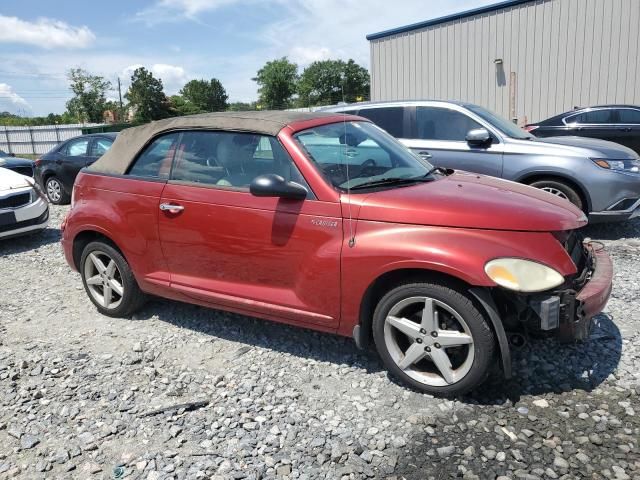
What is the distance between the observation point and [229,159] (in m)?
3.79

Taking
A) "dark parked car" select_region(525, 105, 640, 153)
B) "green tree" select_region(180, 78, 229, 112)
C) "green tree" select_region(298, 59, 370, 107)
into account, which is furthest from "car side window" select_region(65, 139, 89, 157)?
"green tree" select_region(298, 59, 370, 107)

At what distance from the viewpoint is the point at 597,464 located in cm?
255

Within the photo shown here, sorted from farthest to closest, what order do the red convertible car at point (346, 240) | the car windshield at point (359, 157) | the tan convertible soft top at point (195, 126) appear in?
the tan convertible soft top at point (195, 126)
the car windshield at point (359, 157)
the red convertible car at point (346, 240)

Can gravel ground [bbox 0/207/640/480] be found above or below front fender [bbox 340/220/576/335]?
below

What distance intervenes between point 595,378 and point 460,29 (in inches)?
613

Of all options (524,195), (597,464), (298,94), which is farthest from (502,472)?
(298,94)

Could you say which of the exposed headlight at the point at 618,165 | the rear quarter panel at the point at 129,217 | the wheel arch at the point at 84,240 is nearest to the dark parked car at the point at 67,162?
the wheel arch at the point at 84,240

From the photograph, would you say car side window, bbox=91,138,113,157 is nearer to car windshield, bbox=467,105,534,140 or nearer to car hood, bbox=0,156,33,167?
car hood, bbox=0,156,33,167

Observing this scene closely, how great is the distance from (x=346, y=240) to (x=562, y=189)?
13.6 feet

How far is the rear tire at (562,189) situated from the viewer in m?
6.23

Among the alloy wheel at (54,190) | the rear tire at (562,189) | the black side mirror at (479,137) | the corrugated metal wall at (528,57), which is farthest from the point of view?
the corrugated metal wall at (528,57)

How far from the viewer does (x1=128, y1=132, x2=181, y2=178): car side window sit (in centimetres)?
403

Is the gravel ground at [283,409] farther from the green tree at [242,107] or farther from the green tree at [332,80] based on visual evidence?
the green tree at [332,80]

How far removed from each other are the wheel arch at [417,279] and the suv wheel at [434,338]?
0.04 meters
